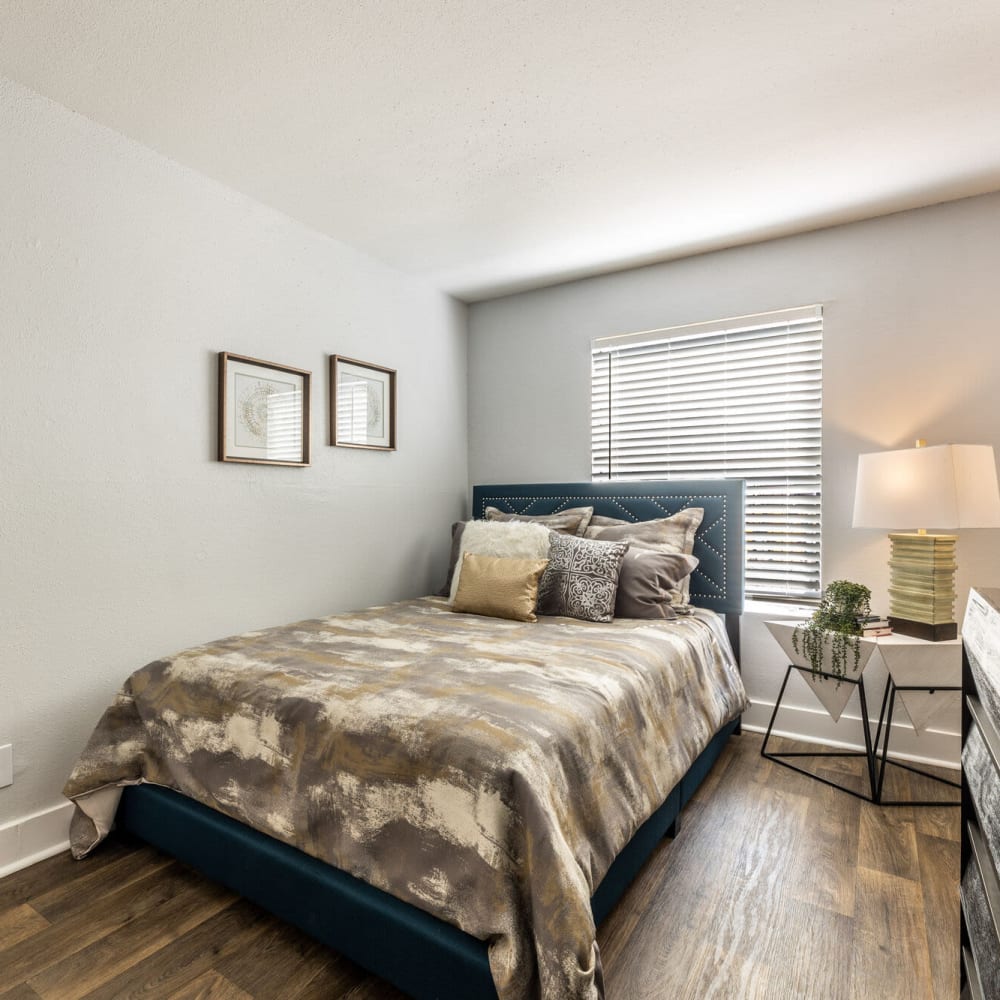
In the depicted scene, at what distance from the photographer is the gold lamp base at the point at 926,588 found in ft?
7.71

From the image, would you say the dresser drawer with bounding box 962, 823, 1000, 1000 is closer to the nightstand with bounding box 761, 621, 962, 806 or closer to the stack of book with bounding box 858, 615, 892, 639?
the nightstand with bounding box 761, 621, 962, 806

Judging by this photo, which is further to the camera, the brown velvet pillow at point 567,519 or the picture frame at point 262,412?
the brown velvet pillow at point 567,519

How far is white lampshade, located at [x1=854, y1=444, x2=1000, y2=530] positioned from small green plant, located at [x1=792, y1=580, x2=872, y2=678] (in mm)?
320

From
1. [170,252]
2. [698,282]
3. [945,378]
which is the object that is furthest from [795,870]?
[170,252]

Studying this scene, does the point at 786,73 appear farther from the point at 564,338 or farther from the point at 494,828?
the point at 494,828

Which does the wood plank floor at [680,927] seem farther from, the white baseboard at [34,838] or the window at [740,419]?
the window at [740,419]

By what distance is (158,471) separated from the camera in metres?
2.34

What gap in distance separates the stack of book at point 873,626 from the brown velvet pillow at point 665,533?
745 mm

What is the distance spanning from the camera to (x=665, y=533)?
3008mm

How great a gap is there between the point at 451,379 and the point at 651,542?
1737 mm

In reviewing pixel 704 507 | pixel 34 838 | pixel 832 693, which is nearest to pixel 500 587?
pixel 704 507

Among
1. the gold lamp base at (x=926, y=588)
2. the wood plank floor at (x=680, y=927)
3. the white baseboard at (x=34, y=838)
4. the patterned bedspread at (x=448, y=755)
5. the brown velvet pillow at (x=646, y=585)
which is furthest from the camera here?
the brown velvet pillow at (x=646, y=585)

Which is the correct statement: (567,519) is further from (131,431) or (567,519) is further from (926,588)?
(131,431)

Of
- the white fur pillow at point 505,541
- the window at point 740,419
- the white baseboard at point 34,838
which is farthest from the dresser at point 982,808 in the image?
the white baseboard at point 34,838
